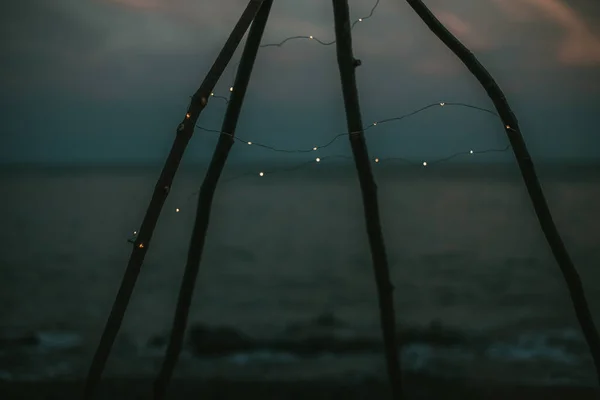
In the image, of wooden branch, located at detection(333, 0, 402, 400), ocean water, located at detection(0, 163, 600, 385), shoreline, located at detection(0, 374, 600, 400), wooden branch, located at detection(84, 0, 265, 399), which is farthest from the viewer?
ocean water, located at detection(0, 163, 600, 385)

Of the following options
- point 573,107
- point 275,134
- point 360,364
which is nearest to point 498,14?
point 573,107

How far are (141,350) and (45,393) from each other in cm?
139

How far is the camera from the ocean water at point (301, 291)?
4.03m

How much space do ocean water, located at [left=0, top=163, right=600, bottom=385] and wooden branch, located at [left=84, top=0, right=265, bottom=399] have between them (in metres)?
0.81

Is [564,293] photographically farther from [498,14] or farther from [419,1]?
[419,1]

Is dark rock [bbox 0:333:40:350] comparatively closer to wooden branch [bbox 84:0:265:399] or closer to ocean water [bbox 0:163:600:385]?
ocean water [bbox 0:163:600:385]

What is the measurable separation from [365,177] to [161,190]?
68cm

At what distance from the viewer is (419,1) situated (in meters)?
2.08

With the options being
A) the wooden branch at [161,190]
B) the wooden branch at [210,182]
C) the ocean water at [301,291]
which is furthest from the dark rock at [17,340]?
the wooden branch at [161,190]

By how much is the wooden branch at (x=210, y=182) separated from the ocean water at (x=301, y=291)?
453 mm

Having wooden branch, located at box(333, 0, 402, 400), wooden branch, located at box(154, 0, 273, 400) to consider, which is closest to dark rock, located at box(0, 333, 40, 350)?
wooden branch, located at box(154, 0, 273, 400)

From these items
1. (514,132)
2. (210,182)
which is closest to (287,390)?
(210,182)

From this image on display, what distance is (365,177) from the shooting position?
211 cm

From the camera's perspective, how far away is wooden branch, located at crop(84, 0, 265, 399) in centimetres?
183
